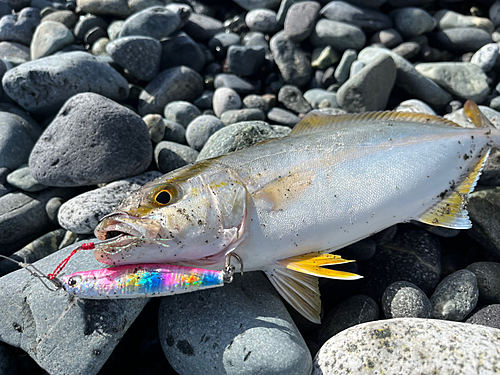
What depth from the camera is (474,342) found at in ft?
8.36

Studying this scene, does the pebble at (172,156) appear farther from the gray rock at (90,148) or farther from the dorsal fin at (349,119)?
the dorsal fin at (349,119)

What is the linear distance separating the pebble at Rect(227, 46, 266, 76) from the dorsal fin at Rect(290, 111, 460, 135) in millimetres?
2697

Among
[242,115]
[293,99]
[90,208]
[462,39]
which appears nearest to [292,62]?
[293,99]

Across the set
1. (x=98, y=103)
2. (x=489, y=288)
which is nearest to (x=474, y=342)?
(x=489, y=288)

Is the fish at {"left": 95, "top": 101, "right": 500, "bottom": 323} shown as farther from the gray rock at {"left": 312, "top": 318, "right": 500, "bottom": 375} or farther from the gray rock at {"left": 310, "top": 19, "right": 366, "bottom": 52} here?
the gray rock at {"left": 310, "top": 19, "right": 366, "bottom": 52}

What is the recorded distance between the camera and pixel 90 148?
3.92 metres

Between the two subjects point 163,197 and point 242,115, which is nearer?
point 163,197

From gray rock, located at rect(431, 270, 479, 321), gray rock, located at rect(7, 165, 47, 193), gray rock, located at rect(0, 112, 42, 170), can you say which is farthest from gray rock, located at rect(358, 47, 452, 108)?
gray rock, located at rect(0, 112, 42, 170)

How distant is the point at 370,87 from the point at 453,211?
2263mm

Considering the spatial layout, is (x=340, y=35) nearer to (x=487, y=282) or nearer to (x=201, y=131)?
(x=201, y=131)

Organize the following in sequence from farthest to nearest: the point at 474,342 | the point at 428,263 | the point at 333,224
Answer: the point at 428,263 → the point at 333,224 → the point at 474,342

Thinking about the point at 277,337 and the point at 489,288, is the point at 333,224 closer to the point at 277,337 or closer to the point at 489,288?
the point at 277,337

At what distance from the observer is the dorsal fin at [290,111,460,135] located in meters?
3.58

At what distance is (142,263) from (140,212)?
385mm
